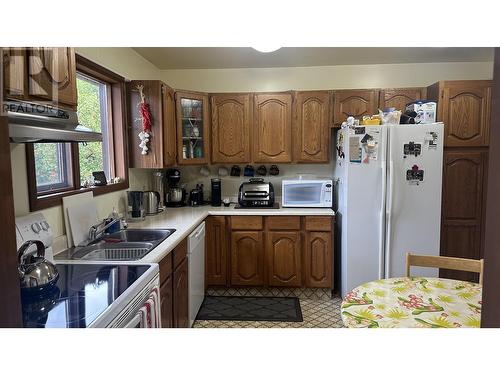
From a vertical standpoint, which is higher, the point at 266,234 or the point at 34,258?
the point at 34,258

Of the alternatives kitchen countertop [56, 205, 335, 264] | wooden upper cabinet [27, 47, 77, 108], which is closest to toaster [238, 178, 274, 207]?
kitchen countertop [56, 205, 335, 264]

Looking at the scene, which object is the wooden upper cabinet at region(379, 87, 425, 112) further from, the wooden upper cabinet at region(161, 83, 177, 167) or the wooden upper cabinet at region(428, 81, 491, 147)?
the wooden upper cabinet at region(161, 83, 177, 167)

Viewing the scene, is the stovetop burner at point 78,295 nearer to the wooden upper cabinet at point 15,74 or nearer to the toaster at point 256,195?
the wooden upper cabinet at point 15,74

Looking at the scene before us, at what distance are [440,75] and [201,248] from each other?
309 cm

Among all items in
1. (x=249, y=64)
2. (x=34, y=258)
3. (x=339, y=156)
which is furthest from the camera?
(x=249, y=64)

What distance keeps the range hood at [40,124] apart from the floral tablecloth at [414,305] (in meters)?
1.31

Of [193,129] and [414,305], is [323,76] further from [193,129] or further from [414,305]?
[414,305]

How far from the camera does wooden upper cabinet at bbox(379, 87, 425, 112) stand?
131 inches

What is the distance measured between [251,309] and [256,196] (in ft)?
3.65

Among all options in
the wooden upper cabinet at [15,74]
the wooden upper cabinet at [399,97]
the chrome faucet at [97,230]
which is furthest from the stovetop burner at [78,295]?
the wooden upper cabinet at [399,97]
